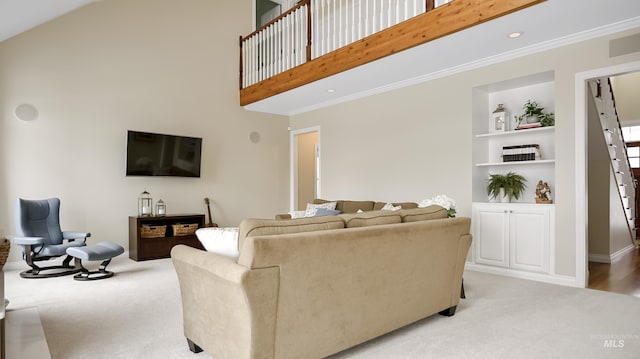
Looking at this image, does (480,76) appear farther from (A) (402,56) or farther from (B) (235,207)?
(B) (235,207)

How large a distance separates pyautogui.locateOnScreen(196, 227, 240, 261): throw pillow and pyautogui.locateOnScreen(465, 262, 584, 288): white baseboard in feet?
12.0

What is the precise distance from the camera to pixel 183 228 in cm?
593

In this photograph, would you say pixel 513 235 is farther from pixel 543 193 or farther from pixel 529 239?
pixel 543 193

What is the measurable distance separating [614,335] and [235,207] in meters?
5.71

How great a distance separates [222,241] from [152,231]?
395 centimetres

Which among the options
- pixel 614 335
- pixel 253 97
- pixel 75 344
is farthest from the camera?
pixel 253 97

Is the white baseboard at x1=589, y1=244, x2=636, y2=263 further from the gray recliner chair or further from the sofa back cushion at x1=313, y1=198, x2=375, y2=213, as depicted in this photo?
the gray recliner chair

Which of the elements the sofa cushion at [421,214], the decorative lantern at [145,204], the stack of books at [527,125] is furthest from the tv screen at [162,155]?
the stack of books at [527,125]

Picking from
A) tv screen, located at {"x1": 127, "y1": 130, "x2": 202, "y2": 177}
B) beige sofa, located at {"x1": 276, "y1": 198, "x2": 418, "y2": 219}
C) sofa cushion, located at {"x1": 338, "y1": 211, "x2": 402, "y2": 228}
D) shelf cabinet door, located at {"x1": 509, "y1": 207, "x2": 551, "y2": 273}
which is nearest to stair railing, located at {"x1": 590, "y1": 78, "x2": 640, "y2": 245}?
shelf cabinet door, located at {"x1": 509, "y1": 207, "x2": 551, "y2": 273}

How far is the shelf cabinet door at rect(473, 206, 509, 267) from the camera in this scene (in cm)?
462

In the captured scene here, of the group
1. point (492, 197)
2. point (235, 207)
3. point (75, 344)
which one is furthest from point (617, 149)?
point (75, 344)

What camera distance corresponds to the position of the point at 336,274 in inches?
88.0

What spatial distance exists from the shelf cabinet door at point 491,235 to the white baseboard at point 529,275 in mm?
61

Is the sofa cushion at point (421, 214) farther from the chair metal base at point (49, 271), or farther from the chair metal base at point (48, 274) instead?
the chair metal base at point (48, 274)
